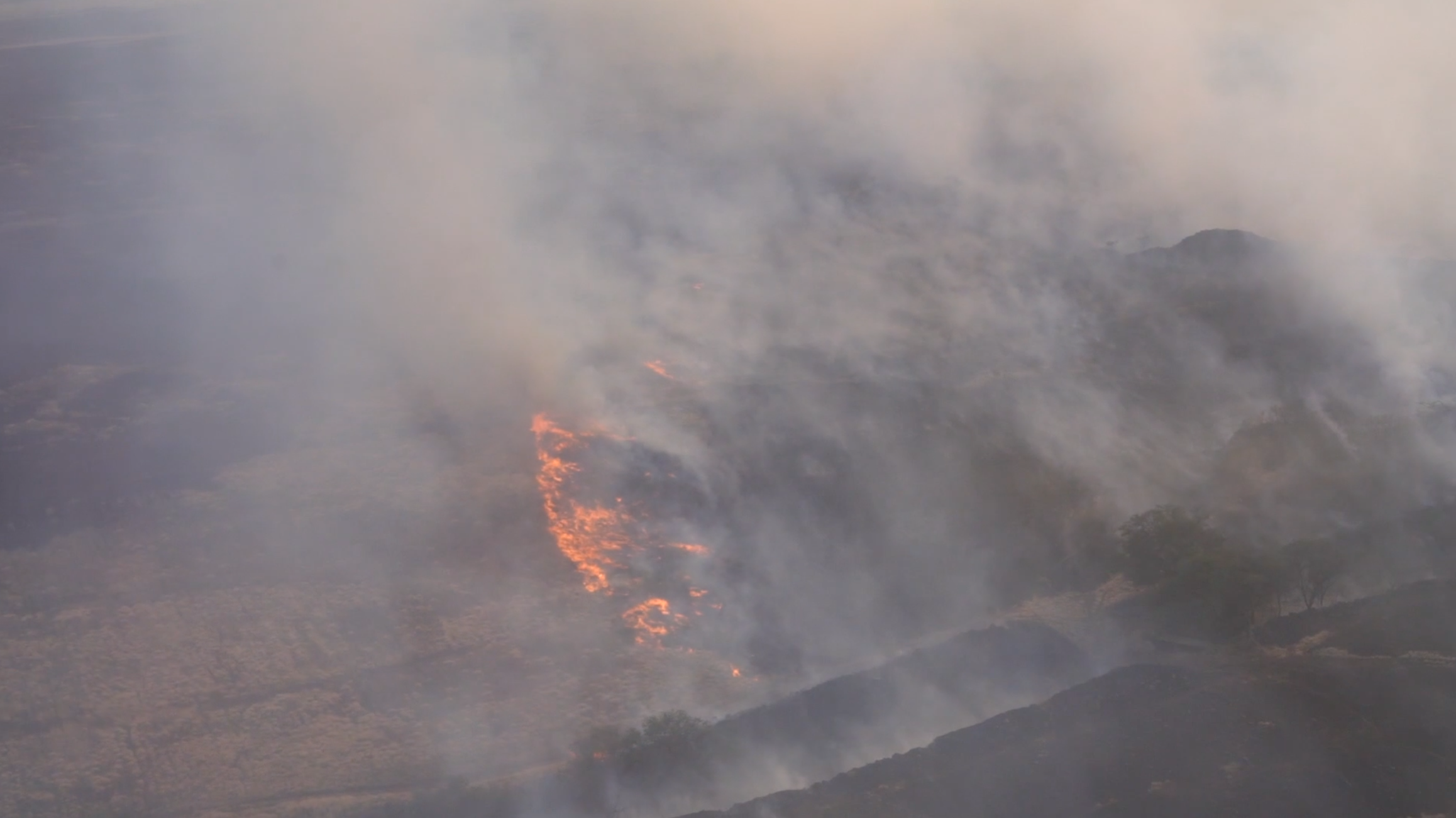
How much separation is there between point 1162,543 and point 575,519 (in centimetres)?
1058

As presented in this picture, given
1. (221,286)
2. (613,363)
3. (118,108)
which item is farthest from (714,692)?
(118,108)

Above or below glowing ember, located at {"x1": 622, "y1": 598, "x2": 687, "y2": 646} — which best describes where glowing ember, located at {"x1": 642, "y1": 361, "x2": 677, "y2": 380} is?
above

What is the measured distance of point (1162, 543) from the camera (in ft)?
58.4

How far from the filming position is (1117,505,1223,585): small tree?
57.5 ft

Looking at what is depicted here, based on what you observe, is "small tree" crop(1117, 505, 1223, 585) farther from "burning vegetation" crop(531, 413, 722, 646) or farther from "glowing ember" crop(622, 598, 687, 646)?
"glowing ember" crop(622, 598, 687, 646)

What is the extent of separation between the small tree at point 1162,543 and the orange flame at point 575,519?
886cm

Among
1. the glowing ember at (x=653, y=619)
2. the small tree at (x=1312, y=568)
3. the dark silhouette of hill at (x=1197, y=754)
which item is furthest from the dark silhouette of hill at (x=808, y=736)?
the small tree at (x=1312, y=568)

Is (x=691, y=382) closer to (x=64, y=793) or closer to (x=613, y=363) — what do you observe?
(x=613, y=363)

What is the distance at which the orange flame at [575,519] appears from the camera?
794 inches

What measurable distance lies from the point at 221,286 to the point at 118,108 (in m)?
29.0

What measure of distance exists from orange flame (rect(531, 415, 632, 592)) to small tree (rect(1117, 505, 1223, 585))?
8.86 m

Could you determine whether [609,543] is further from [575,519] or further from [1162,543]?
[1162,543]

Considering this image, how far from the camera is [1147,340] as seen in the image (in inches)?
970

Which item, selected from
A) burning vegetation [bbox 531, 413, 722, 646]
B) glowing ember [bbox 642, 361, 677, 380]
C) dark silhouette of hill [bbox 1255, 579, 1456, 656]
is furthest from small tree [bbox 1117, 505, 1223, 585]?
glowing ember [bbox 642, 361, 677, 380]
